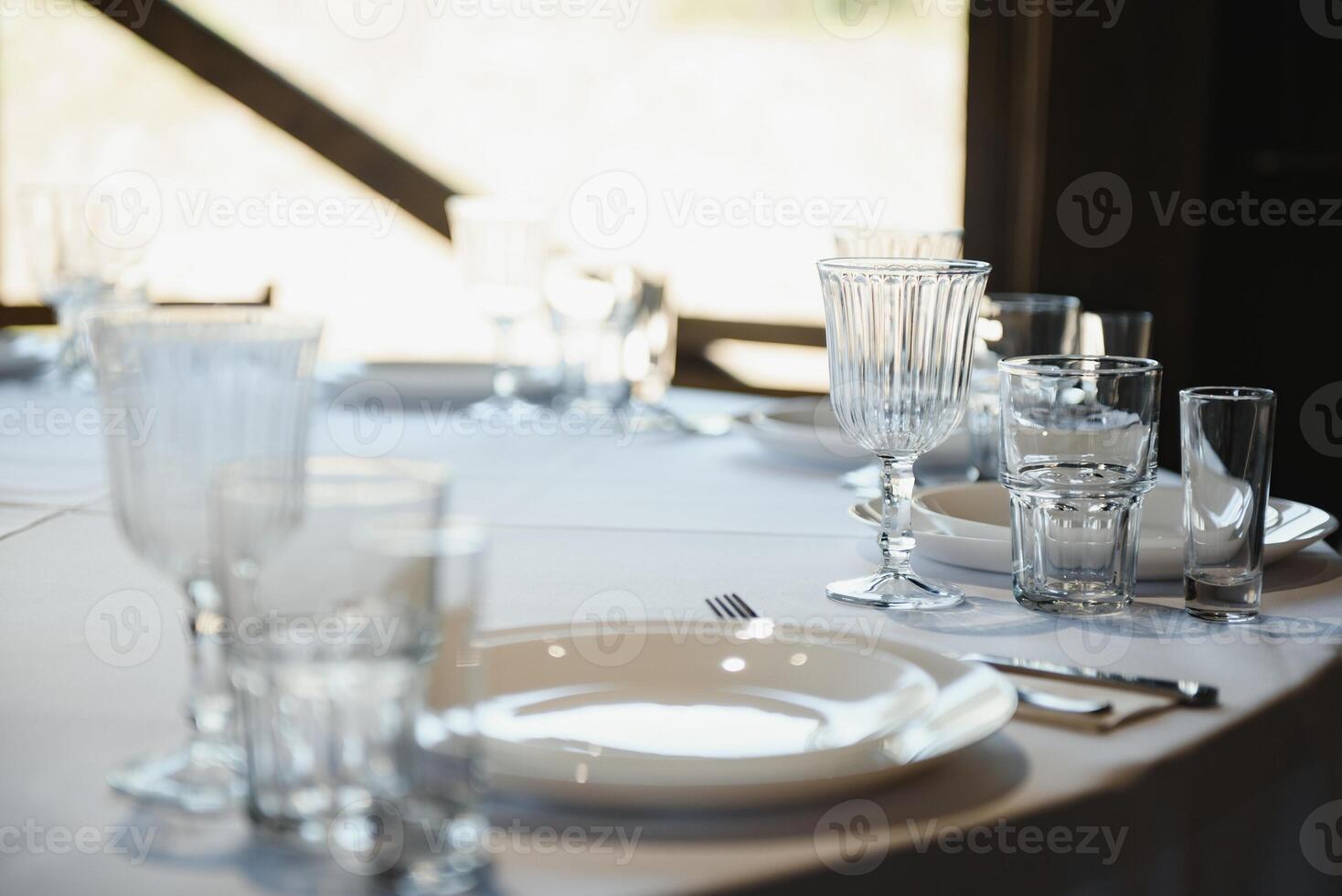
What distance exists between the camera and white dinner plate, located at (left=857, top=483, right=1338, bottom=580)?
3.46 feet

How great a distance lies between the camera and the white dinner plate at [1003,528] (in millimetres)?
1054

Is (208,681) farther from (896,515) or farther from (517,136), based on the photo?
(517,136)

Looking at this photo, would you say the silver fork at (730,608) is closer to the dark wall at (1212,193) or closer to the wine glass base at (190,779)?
the wine glass base at (190,779)

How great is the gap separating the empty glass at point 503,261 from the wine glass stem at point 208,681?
120cm

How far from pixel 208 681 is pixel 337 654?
0.18 meters

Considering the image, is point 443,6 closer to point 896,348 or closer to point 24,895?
point 896,348

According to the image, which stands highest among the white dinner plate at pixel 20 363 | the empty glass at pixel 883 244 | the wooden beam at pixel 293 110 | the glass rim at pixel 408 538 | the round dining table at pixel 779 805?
the wooden beam at pixel 293 110

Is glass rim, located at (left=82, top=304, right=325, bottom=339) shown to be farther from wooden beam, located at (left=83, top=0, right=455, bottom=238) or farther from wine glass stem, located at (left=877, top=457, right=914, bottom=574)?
wooden beam, located at (left=83, top=0, right=455, bottom=238)

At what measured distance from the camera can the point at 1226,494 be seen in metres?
0.96

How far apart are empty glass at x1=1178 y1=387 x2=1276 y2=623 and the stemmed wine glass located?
16cm

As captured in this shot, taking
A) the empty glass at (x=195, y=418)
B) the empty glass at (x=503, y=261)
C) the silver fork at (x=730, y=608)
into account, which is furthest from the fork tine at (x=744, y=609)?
the empty glass at (x=503, y=261)

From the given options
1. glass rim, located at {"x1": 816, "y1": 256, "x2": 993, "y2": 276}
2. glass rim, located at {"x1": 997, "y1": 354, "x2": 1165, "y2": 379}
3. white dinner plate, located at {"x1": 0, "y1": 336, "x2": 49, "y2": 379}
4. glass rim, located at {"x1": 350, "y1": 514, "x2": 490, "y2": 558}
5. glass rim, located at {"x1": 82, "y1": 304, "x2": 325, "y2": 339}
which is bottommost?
white dinner plate, located at {"x1": 0, "y1": 336, "x2": 49, "y2": 379}

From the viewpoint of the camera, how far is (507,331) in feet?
6.45

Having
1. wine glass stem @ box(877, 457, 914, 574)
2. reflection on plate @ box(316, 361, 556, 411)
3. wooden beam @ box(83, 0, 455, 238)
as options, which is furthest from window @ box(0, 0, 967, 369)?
wine glass stem @ box(877, 457, 914, 574)
